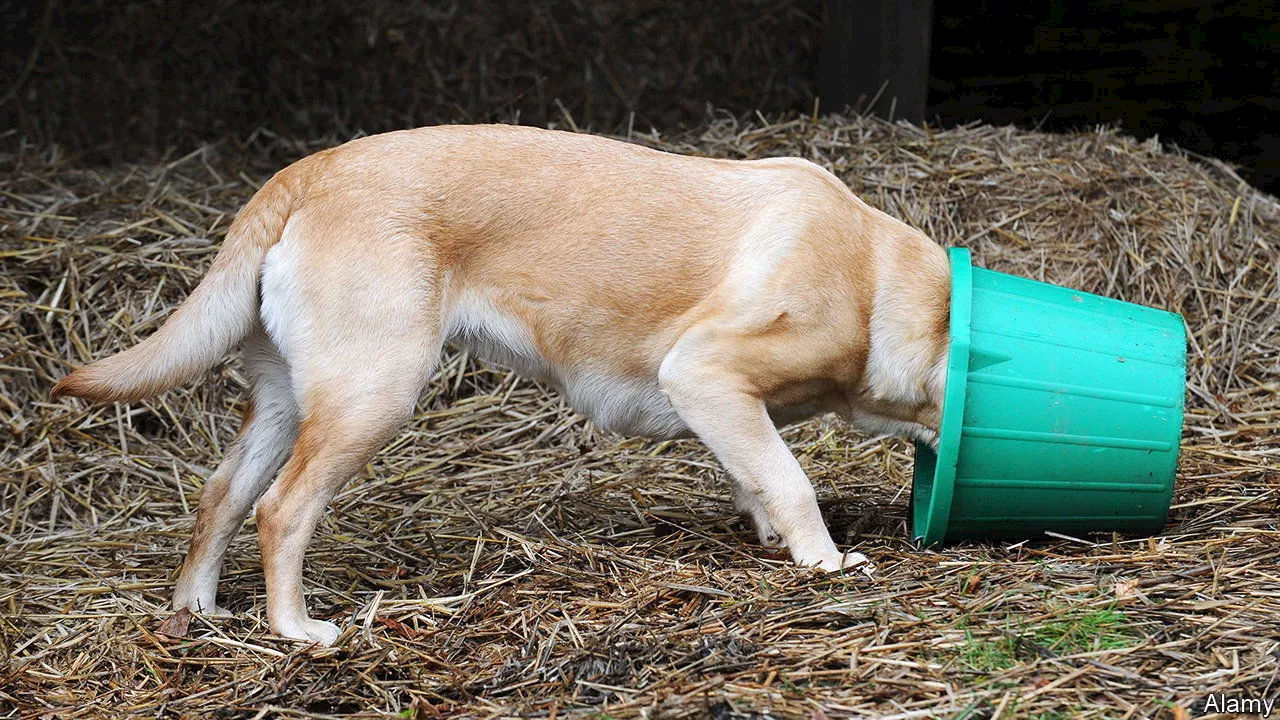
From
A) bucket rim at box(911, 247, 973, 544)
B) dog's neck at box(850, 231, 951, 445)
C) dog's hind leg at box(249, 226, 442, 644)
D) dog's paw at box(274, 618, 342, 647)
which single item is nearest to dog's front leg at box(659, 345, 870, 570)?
bucket rim at box(911, 247, 973, 544)

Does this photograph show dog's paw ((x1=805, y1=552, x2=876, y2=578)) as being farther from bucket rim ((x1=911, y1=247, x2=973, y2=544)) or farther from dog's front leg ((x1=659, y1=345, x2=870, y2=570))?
bucket rim ((x1=911, y1=247, x2=973, y2=544))

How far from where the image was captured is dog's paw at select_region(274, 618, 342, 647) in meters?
3.24

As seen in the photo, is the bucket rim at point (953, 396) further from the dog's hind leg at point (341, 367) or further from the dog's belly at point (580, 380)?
the dog's hind leg at point (341, 367)

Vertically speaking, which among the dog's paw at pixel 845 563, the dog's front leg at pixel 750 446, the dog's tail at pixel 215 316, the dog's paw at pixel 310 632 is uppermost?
the dog's tail at pixel 215 316

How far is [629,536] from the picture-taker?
3996mm

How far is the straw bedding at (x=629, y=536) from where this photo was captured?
273 cm

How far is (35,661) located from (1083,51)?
5833 millimetres

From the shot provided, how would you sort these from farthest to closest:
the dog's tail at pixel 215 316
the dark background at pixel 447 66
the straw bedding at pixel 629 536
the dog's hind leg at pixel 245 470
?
the dark background at pixel 447 66 → the dog's hind leg at pixel 245 470 → the dog's tail at pixel 215 316 → the straw bedding at pixel 629 536

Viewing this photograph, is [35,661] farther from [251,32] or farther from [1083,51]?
[1083,51]

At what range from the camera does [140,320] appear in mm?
5102

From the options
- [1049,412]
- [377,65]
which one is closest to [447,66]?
[377,65]

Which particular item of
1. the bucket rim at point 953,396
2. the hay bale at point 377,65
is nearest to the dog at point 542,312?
the bucket rim at point 953,396

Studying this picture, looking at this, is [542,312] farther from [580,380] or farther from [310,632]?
[310,632]

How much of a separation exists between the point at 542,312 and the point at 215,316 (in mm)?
943
